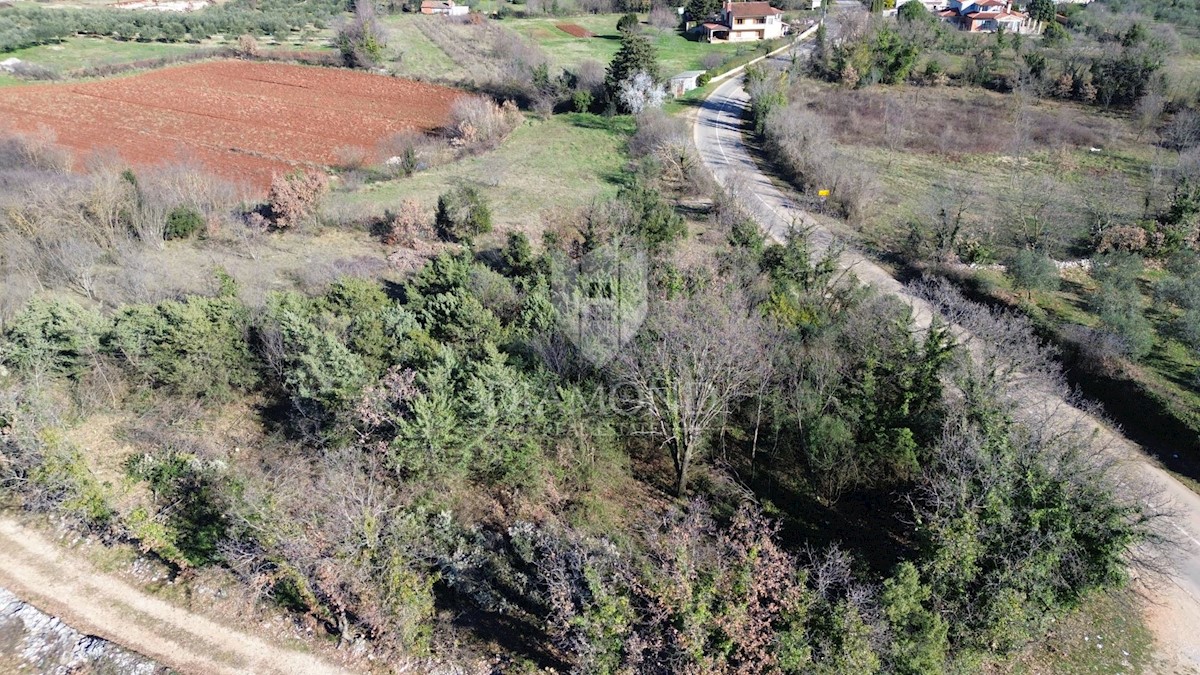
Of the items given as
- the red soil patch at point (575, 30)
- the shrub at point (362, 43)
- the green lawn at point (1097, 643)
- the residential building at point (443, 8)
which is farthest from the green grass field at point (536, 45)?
the green lawn at point (1097, 643)

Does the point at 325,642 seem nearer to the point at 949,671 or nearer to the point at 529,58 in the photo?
the point at 949,671

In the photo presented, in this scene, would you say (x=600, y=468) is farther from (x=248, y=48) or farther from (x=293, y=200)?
(x=248, y=48)

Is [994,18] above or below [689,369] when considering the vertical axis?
above

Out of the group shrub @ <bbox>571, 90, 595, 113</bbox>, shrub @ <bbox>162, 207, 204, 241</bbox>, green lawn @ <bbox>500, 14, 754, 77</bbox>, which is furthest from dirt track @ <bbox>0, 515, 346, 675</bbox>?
green lawn @ <bbox>500, 14, 754, 77</bbox>

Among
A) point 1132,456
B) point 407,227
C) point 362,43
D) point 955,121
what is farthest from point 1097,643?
point 362,43

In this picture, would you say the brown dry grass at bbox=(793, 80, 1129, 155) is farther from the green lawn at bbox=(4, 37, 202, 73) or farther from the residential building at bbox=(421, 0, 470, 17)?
the green lawn at bbox=(4, 37, 202, 73)

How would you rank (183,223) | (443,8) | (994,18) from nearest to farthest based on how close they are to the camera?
(183,223)
(994,18)
(443,8)

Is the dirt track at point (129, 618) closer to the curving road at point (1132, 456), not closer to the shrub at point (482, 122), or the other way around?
the curving road at point (1132, 456)
